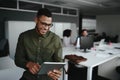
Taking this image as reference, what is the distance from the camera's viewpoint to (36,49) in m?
1.35

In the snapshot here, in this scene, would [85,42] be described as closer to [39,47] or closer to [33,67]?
[39,47]

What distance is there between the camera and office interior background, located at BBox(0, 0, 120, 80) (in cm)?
533

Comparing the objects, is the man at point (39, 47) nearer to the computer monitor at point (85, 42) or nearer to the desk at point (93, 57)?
the desk at point (93, 57)

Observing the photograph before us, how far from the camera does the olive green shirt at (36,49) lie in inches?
52.4

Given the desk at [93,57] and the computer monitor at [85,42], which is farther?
the computer monitor at [85,42]

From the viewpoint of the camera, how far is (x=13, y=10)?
545 centimetres

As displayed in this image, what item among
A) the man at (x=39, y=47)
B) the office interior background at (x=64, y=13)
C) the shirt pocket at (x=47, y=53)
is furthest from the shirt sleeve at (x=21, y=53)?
the office interior background at (x=64, y=13)

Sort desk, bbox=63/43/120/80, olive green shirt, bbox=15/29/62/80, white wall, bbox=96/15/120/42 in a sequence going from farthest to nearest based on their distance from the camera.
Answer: white wall, bbox=96/15/120/42 → desk, bbox=63/43/120/80 → olive green shirt, bbox=15/29/62/80

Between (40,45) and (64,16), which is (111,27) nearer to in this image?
(64,16)

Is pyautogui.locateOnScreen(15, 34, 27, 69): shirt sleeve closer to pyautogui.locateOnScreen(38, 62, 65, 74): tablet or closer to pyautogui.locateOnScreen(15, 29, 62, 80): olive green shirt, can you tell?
pyautogui.locateOnScreen(15, 29, 62, 80): olive green shirt

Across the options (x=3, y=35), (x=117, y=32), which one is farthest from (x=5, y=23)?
(x=117, y=32)

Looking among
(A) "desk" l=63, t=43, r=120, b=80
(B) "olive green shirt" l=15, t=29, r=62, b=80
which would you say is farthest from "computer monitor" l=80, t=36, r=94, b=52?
(B) "olive green shirt" l=15, t=29, r=62, b=80

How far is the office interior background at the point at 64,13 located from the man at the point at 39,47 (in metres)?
2.92

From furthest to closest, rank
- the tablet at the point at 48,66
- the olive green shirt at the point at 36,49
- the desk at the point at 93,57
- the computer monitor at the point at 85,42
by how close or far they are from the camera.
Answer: the computer monitor at the point at 85,42 < the desk at the point at 93,57 < the olive green shirt at the point at 36,49 < the tablet at the point at 48,66
